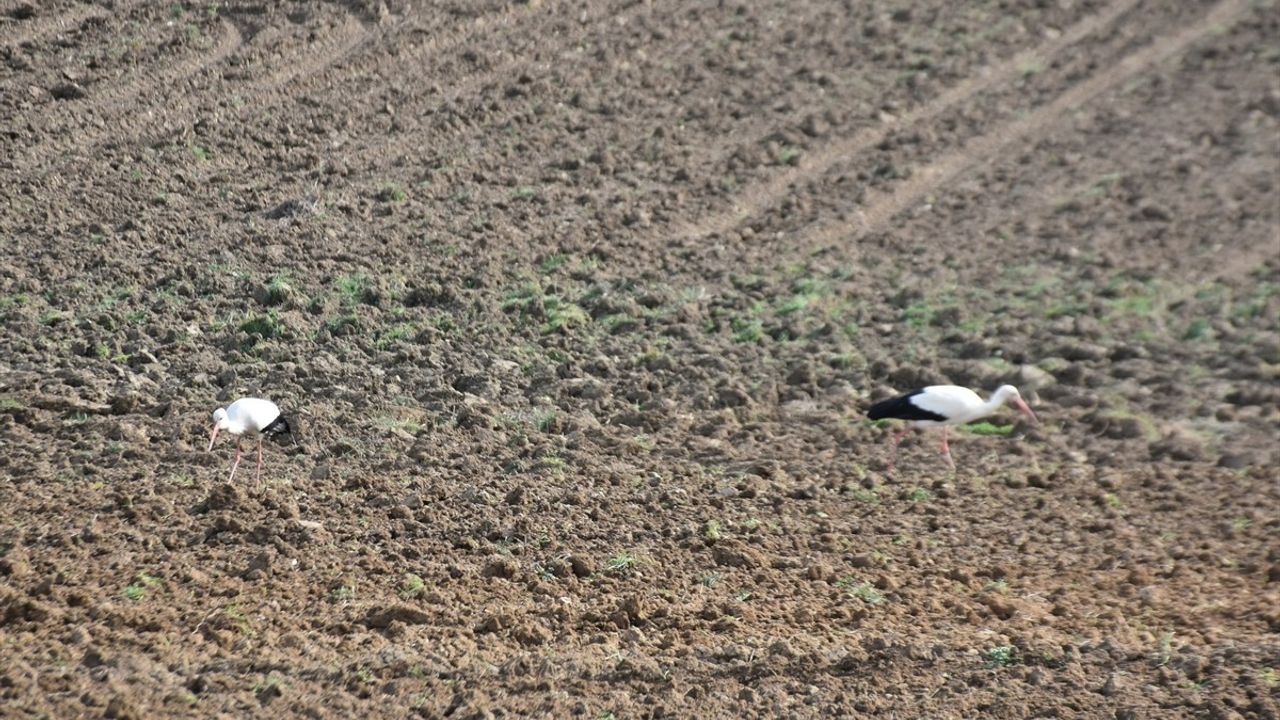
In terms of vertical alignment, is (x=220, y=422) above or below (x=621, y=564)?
above

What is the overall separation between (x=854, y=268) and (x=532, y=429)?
14.2 feet

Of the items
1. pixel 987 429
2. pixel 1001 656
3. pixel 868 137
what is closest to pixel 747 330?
pixel 987 429

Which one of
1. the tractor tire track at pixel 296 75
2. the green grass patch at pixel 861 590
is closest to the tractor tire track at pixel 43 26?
the tractor tire track at pixel 296 75

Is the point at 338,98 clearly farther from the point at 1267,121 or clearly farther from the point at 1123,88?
the point at 1267,121

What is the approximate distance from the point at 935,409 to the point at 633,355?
2441 mm

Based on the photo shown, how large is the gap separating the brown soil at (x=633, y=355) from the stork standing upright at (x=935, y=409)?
25 centimetres

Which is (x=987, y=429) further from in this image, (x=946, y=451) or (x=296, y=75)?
(x=296, y=75)

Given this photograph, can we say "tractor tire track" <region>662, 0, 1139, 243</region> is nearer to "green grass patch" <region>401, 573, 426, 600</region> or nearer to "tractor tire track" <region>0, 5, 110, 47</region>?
"green grass patch" <region>401, 573, 426, 600</region>

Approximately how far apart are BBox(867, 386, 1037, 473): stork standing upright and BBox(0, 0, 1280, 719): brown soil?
0.82ft

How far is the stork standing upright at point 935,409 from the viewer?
35.6 ft

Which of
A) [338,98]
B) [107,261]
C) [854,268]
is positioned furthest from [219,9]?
[854,268]

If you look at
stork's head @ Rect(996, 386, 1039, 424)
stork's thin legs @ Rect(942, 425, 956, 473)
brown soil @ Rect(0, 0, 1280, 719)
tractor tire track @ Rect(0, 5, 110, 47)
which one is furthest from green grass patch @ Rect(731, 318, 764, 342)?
tractor tire track @ Rect(0, 5, 110, 47)

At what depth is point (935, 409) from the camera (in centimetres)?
1085

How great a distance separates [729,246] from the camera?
13.9 meters
